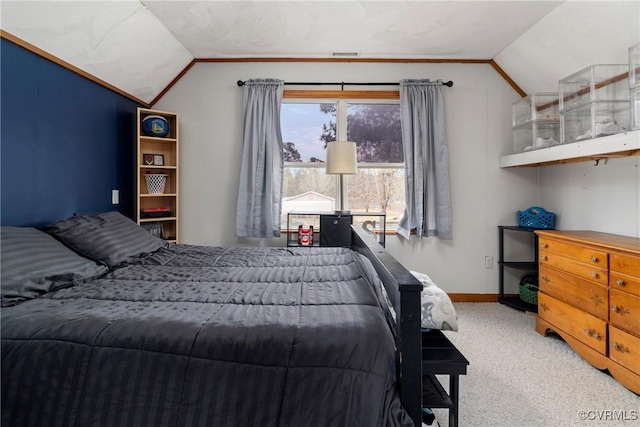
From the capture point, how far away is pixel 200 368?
3.18 feet

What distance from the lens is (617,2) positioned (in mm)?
2143

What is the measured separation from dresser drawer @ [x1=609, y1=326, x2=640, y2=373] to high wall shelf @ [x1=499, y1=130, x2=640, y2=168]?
1.17 m

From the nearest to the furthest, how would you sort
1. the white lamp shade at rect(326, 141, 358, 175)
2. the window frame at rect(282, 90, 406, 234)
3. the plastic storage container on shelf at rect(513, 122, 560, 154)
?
1. the plastic storage container on shelf at rect(513, 122, 560, 154)
2. the white lamp shade at rect(326, 141, 358, 175)
3. the window frame at rect(282, 90, 406, 234)

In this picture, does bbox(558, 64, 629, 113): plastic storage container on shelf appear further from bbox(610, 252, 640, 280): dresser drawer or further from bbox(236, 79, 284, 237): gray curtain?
bbox(236, 79, 284, 237): gray curtain

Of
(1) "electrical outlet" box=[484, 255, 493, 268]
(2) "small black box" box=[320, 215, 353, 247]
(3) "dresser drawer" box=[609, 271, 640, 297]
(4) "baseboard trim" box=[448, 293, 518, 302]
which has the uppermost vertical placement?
(2) "small black box" box=[320, 215, 353, 247]

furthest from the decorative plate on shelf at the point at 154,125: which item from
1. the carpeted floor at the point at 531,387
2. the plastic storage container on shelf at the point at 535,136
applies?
the plastic storage container on shelf at the point at 535,136

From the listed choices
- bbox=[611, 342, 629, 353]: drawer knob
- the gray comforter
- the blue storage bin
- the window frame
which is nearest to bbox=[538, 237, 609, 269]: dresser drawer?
bbox=[611, 342, 629, 353]: drawer knob

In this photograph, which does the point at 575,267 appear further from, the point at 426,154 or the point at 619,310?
the point at 426,154

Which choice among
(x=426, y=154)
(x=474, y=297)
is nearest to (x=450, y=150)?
(x=426, y=154)

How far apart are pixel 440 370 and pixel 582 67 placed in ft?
9.71

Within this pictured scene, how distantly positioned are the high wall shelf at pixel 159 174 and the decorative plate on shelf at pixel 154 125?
4cm

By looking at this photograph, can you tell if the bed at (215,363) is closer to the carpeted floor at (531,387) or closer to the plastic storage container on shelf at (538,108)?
the carpeted floor at (531,387)

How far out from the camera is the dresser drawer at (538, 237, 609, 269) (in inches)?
82.4

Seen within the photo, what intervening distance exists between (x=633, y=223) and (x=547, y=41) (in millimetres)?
1691
